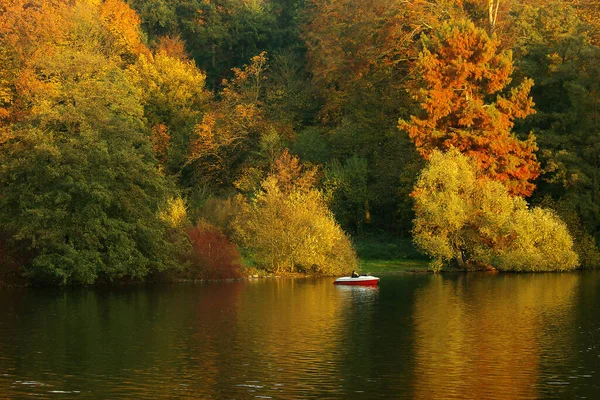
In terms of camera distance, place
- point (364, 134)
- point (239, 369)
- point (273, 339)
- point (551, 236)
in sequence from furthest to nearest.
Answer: point (364, 134)
point (551, 236)
point (273, 339)
point (239, 369)

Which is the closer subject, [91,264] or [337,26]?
[91,264]

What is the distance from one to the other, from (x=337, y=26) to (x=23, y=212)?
116 ft

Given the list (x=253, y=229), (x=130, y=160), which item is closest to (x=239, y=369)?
(x=130, y=160)

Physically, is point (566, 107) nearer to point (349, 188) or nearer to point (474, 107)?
point (474, 107)

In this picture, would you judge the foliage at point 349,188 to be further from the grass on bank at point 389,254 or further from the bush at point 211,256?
the bush at point 211,256

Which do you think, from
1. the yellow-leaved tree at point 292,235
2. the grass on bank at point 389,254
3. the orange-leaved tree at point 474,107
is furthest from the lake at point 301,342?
the orange-leaved tree at point 474,107

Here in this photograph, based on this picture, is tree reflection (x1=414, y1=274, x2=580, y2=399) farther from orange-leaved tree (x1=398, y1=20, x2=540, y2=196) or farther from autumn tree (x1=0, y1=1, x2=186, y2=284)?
autumn tree (x1=0, y1=1, x2=186, y2=284)

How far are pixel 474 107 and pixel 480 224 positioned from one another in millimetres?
7878

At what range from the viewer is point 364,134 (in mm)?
69938

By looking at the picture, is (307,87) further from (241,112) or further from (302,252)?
(302,252)

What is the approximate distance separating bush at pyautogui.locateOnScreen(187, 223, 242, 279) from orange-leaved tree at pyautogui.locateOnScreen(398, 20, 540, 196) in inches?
625

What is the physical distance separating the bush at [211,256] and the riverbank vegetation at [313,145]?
0.12m

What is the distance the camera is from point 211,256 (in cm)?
5369

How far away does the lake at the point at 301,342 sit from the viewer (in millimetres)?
23828
